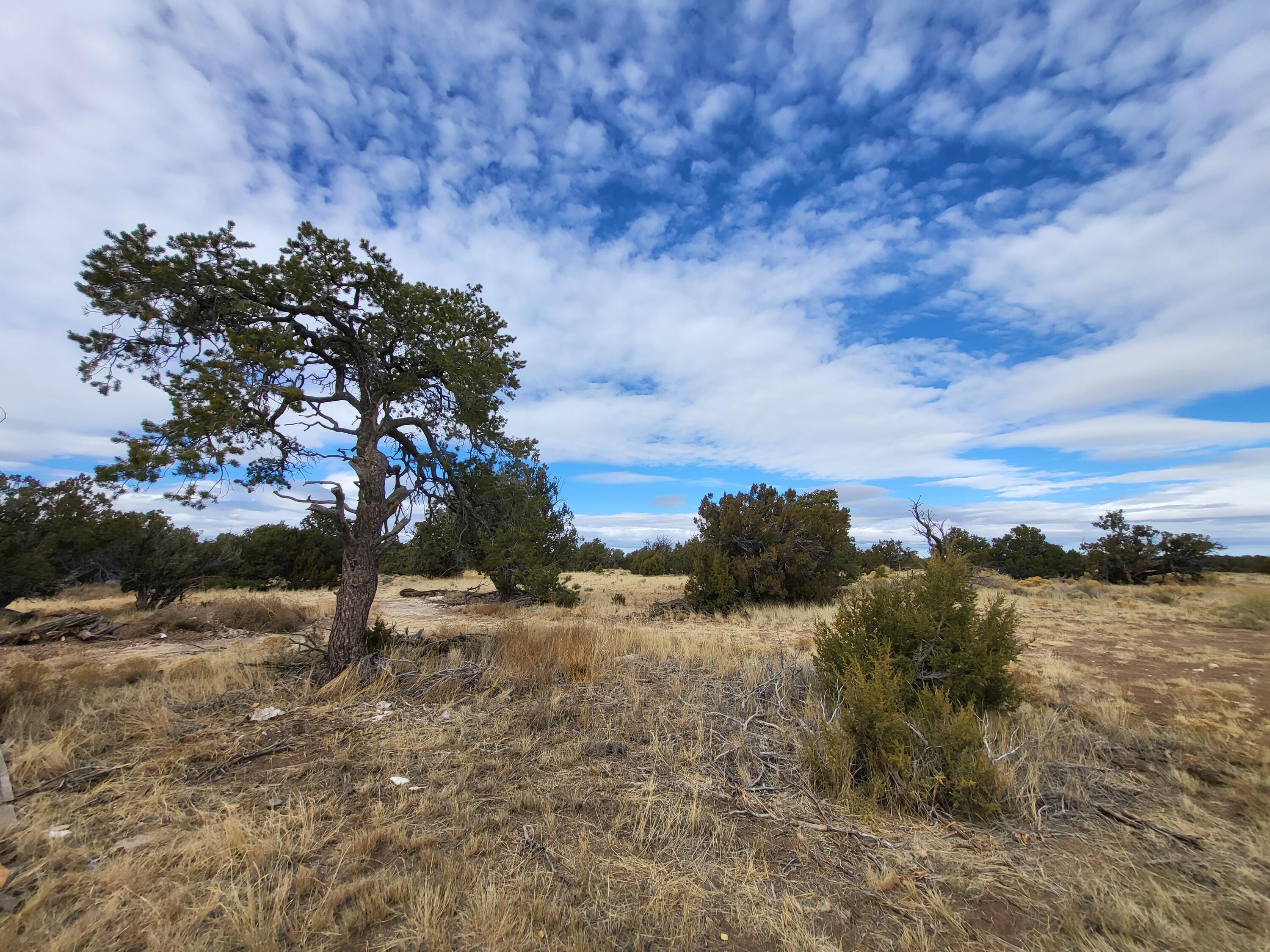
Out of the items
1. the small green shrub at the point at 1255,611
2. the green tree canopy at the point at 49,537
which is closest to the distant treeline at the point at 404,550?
the green tree canopy at the point at 49,537

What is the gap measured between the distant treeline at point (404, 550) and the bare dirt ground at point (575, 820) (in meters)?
2.62

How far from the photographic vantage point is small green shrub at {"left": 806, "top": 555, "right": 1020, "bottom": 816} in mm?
4320

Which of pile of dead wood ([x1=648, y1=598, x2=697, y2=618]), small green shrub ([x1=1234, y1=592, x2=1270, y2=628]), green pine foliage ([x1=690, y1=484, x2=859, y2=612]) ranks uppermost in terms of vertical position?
green pine foliage ([x1=690, y1=484, x2=859, y2=612])

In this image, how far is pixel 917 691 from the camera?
18.2ft

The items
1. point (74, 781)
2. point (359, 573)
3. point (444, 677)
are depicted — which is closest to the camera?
point (74, 781)

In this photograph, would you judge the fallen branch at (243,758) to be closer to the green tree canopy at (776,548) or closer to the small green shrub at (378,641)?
the small green shrub at (378,641)

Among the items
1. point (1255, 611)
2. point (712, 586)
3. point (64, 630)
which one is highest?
point (712, 586)

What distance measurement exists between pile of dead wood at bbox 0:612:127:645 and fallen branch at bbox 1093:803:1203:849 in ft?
55.3

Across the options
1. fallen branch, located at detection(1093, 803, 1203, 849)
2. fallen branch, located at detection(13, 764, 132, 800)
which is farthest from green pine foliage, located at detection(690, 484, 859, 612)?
fallen branch, located at detection(13, 764, 132, 800)

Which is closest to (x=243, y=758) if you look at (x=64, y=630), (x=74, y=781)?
(x=74, y=781)

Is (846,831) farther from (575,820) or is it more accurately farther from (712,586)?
(712,586)

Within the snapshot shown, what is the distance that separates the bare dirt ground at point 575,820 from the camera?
2857mm

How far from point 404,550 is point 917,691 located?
8.06 meters

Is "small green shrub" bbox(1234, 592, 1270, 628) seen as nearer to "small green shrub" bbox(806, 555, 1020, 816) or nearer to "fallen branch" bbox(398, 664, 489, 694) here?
"small green shrub" bbox(806, 555, 1020, 816)
